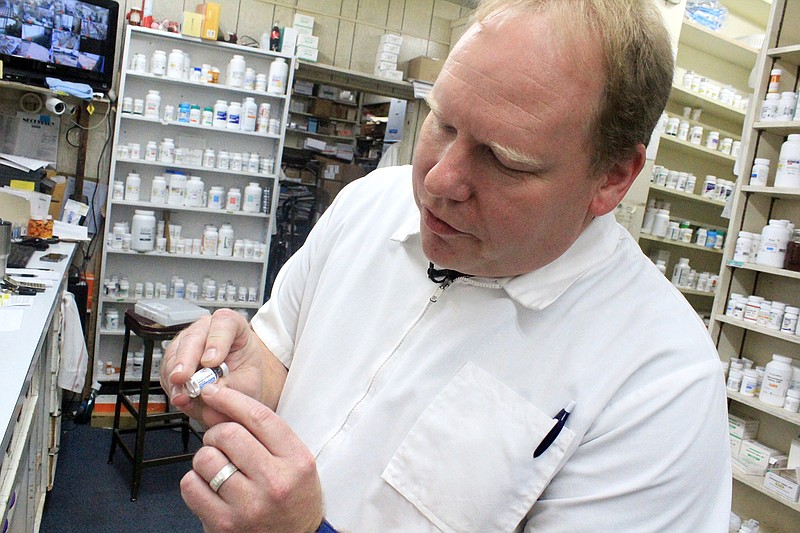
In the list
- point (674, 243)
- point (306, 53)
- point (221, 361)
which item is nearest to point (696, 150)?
point (674, 243)

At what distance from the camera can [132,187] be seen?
4.11 meters

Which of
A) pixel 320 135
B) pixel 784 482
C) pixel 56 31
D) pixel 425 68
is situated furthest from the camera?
pixel 320 135

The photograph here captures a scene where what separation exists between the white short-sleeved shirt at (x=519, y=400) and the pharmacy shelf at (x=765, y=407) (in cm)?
252

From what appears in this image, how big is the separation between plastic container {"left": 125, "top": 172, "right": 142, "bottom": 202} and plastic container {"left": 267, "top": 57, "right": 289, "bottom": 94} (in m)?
1.07

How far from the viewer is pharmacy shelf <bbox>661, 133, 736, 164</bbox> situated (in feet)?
16.0

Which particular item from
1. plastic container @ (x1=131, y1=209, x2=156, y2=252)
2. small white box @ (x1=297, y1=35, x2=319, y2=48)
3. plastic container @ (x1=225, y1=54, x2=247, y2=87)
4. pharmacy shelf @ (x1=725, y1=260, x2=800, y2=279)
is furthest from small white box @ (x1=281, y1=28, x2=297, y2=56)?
pharmacy shelf @ (x1=725, y1=260, x2=800, y2=279)

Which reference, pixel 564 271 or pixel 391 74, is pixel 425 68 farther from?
pixel 564 271

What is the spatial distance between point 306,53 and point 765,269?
10.8 feet

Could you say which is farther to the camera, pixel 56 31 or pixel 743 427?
pixel 56 31

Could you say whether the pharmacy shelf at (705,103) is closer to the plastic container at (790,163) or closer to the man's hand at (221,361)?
the plastic container at (790,163)

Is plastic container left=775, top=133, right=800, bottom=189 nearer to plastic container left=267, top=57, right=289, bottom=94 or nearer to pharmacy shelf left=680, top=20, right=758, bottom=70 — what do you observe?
pharmacy shelf left=680, top=20, right=758, bottom=70

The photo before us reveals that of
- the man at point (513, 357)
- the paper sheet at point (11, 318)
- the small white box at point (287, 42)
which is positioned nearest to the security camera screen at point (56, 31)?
the small white box at point (287, 42)

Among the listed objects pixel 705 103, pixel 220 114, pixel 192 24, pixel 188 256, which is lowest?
pixel 188 256

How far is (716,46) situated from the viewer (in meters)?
5.16
